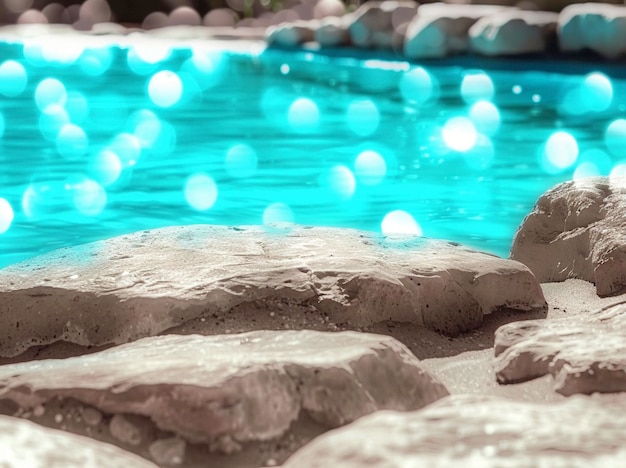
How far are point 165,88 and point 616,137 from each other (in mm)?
5814

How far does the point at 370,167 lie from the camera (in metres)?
7.34

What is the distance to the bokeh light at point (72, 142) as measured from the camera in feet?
25.6

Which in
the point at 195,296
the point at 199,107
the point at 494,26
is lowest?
the point at 195,296

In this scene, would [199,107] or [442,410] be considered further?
[199,107]

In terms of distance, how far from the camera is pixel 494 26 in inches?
496

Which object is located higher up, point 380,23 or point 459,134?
point 380,23

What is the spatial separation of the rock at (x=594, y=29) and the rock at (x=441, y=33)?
124 cm

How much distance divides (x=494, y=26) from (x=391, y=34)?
2237mm

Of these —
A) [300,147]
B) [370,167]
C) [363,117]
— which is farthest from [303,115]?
[370,167]

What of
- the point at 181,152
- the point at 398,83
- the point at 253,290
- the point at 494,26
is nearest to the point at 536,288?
the point at 253,290

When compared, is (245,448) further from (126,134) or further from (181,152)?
(126,134)

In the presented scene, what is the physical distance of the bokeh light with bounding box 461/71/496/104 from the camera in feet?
35.3

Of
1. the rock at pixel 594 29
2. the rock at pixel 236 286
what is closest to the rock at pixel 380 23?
the rock at pixel 594 29

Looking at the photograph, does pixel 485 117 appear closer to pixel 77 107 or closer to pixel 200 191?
pixel 200 191
